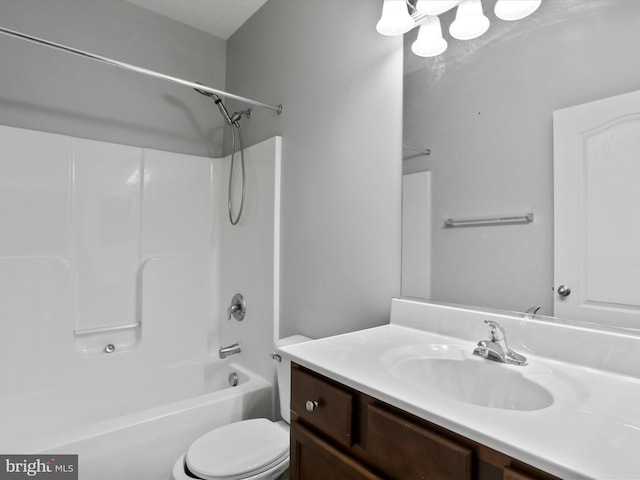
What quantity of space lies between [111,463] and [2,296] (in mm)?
1057

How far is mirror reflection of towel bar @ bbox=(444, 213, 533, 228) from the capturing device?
1087mm

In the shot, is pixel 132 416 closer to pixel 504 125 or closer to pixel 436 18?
pixel 504 125

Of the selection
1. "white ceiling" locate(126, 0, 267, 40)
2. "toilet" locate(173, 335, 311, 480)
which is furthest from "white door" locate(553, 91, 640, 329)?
"white ceiling" locate(126, 0, 267, 40)

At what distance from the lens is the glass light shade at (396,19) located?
4.31ft

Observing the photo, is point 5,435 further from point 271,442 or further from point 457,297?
point 457,297

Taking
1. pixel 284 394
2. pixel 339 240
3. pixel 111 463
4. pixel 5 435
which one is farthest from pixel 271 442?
pixel 5 435

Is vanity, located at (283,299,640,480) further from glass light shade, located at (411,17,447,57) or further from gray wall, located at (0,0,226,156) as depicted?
gray wall, located at (0,0,226,156)

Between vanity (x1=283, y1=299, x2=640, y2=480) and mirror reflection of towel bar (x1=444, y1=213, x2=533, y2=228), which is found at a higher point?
mirror reflection of towel bar (x1=444, y1=213, x2=533, y2=228)

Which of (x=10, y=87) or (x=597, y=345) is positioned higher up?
(x=10, y=87)

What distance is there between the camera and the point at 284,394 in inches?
63.9

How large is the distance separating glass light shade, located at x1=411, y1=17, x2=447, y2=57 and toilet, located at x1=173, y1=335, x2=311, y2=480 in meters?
1.18

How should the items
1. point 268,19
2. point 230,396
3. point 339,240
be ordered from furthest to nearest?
point 268,19
point 230,396
point 339,240

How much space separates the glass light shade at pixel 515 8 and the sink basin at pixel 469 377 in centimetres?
103

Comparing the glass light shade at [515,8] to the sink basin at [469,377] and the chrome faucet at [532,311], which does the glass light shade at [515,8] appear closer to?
the chrome faucet at [532,311]
